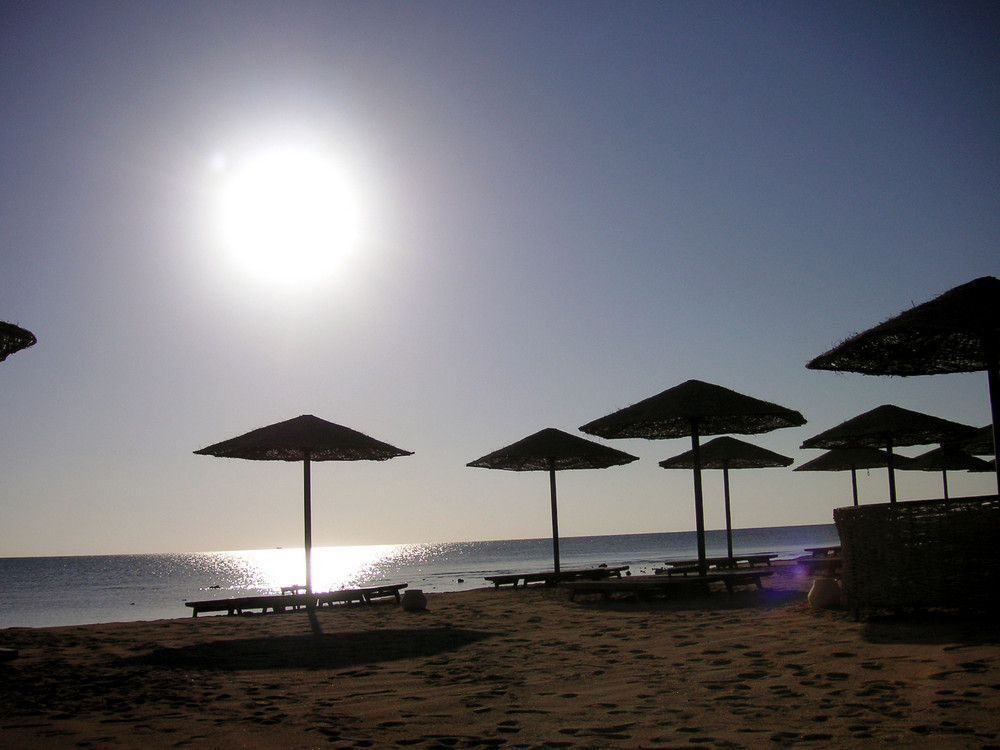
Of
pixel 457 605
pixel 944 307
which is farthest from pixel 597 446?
pixel 944 307

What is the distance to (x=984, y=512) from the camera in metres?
5.86

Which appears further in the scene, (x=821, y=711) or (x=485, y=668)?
(x=485, y=668)

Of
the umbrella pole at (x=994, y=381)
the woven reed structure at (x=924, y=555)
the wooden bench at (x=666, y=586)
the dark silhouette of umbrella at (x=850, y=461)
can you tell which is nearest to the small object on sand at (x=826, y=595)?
the woven reed structure at (x=924, y=555)

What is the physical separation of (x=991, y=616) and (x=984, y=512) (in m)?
0.75

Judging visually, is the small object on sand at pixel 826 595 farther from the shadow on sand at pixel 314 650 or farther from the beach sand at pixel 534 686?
the shadow on sand at pixel 314 650

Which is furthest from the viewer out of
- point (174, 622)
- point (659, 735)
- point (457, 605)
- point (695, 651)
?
point (457, 605)

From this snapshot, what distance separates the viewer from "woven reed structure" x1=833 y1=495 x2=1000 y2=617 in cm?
584

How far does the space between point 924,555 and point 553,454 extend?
8294mm

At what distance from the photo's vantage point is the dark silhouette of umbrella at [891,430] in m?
12.7

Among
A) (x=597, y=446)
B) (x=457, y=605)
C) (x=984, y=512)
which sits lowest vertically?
(x=457, y=605)

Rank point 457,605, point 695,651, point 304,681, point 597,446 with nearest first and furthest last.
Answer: point 304,681, point 695,651, point 457,605, point 597,446

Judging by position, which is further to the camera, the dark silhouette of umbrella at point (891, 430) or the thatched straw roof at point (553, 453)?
the thatched straw roof at point (553, 453)

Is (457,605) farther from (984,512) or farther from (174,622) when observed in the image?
(984,512)

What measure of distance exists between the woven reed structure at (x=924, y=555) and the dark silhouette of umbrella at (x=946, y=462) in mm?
13748
